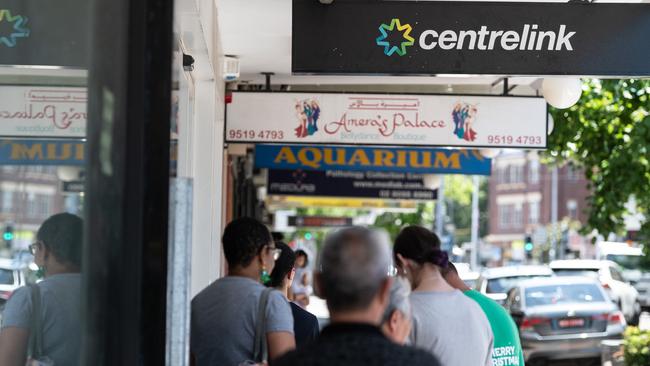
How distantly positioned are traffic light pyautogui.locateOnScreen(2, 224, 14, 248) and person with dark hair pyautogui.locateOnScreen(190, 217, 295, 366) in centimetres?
140

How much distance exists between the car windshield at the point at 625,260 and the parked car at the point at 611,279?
22.7ft

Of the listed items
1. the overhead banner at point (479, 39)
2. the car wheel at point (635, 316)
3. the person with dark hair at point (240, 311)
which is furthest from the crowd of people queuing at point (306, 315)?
the car wheel at point (635, 316)

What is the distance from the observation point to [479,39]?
684 centimetres

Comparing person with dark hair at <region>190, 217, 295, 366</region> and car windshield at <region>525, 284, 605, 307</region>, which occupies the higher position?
person with dark hair at <region>190, 217, 295, 366</region>

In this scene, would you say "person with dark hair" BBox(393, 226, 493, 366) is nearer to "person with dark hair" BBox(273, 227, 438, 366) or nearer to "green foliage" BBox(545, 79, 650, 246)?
"person with dark hair" BBox(273, 227, 438, 366)

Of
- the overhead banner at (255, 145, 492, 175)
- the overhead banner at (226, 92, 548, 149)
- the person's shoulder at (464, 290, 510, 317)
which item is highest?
the overhead banner at (226, 92, 548, 149)

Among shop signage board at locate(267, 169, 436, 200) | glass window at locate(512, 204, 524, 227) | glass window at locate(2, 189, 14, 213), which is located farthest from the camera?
glass window at locate(512, 204, 524, 227)

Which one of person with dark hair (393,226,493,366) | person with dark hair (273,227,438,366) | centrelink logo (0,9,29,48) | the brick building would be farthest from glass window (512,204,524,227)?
person with dark hair (273,227,438,366)

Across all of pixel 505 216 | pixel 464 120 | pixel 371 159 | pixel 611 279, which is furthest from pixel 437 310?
pixel 505 216

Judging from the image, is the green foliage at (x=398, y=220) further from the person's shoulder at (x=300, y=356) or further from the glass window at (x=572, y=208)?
the person's shoulder at (x=300, y=356)

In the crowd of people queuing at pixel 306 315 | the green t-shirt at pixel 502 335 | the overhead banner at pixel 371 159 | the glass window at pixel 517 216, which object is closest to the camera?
the crowd of people queuing at pixel 306 315

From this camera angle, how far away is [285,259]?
5.89 meters

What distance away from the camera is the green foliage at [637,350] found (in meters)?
14.6

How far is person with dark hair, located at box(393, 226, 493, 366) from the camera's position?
15.5ft
